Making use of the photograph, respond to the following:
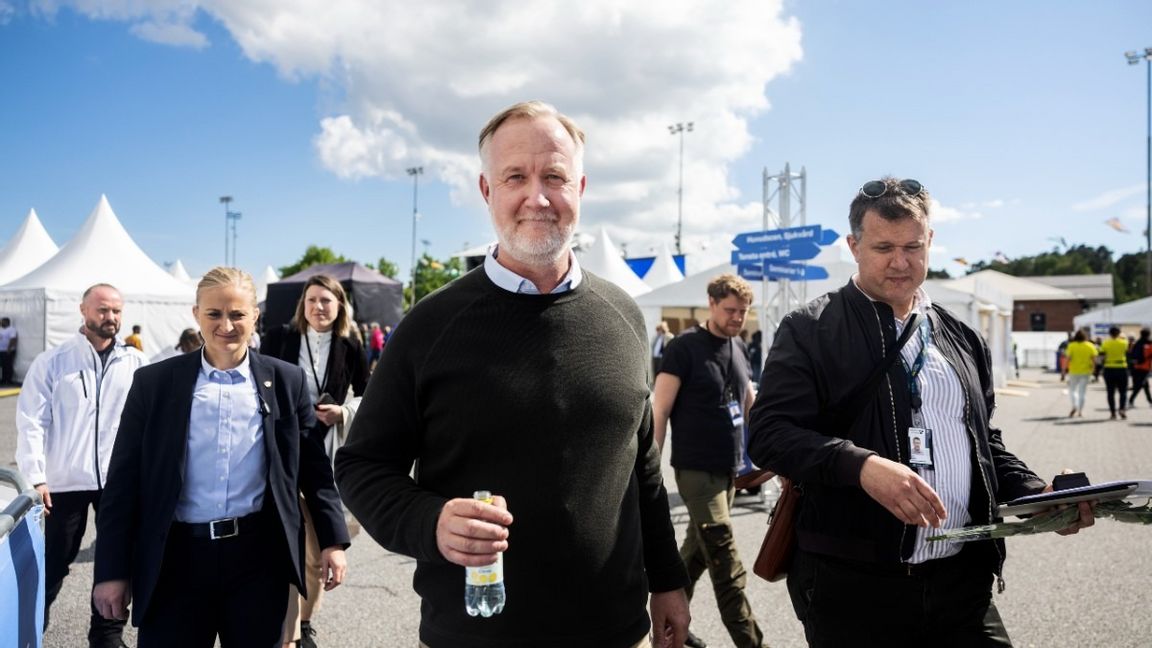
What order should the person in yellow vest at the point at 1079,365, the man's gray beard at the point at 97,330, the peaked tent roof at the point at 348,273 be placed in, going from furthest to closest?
the peaked tent roof at the point at 348,273 < the person in yellow vest at the point at 1079,365 < the man's gray beard at the point at 97,330

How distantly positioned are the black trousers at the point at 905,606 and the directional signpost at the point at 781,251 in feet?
20.2

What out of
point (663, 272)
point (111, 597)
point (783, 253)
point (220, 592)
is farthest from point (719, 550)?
point (663, 272)

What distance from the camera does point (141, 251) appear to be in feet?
68.8

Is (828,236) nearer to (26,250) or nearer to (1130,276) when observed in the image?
(26,250)

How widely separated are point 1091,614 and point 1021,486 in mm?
3108

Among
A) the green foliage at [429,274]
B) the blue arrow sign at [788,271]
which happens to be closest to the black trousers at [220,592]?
the blue arrow sign at [788,271]

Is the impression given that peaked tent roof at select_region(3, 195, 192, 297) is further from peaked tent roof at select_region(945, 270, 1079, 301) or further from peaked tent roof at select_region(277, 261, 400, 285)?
peaked tent roof at select_region(945, 270, 1079, 301)

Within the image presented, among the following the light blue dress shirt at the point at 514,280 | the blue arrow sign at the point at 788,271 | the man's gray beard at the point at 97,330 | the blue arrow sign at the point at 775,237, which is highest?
the blue arrow sign at the point at 775,237

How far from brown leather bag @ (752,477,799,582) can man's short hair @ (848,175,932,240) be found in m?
0.92

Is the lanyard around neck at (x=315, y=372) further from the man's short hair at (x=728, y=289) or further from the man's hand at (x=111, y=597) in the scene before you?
the man's short hair at (x=728, y=289)

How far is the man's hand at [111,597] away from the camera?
2451 mm

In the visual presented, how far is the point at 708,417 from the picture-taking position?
14.5 feet

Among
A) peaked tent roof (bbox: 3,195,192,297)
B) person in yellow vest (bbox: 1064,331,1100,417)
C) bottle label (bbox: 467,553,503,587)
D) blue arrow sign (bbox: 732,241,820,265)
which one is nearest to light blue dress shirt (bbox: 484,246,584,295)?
bottle label (bbox: 467,553,503,587)

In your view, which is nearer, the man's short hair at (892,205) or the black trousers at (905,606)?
the black trousers at (905,606)
